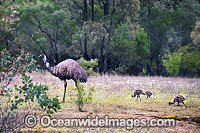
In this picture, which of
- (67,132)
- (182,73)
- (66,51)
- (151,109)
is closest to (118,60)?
(66,51)

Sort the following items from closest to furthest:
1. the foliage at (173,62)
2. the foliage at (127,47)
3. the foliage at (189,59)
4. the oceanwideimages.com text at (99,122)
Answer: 1. the oceanwideimages.com text at (99,122)
2. the foliage at (173,62)
3. the foliage at (189,59)
4. the foliage at (127,47)

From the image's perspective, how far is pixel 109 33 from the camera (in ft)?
83.0

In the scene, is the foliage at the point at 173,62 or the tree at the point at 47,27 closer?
the tree at the point at 47,27

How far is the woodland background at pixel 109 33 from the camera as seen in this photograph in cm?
2462

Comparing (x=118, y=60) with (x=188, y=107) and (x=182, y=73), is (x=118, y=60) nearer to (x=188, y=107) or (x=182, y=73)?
(x=182, y=73)

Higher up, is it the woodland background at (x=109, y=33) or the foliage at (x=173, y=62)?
the woodland background at (x=109, y=33)

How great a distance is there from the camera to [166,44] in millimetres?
33250

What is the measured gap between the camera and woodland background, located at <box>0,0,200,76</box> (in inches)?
969

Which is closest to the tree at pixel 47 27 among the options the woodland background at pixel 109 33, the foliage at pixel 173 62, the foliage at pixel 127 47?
the woodland background at pixel 109 33

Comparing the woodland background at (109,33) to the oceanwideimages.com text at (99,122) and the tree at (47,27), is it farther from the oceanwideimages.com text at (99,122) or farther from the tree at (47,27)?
the oceanwideimages.com text at (99,122)

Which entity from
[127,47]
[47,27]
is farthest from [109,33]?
[47,27]

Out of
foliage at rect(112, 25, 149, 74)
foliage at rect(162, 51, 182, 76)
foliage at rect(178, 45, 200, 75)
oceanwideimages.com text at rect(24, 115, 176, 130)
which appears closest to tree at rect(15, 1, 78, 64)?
foliage at rect(112, 25, 149, 74)

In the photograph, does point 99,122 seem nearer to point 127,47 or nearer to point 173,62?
point 173,62

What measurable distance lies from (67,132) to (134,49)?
2546 centimetres
